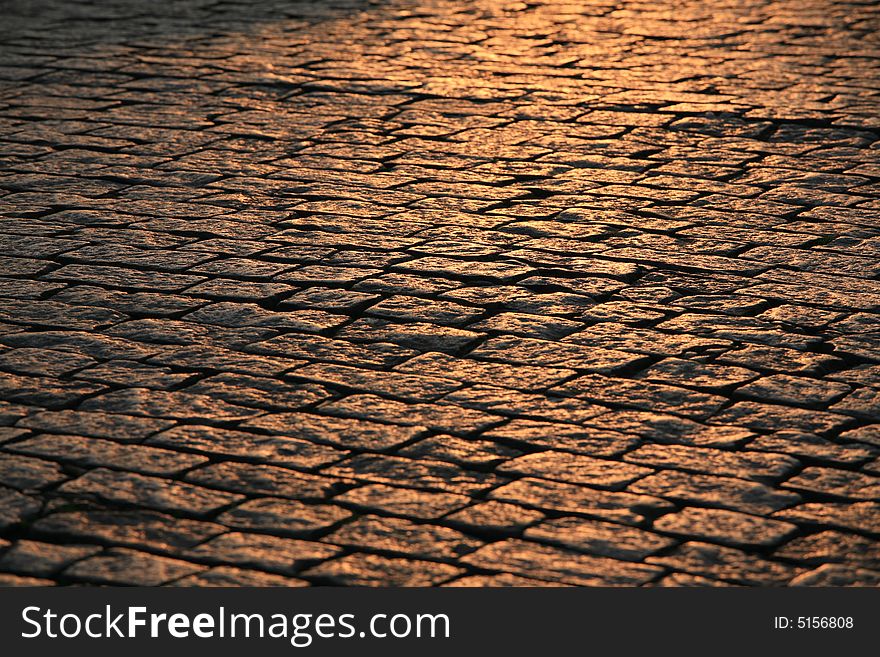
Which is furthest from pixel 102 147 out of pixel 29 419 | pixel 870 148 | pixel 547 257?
pixel 870 148

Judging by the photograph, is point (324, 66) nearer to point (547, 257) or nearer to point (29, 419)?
point (547, 257)

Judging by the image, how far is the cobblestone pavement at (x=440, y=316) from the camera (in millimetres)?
4473

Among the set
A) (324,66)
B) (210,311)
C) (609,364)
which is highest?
(324,66)

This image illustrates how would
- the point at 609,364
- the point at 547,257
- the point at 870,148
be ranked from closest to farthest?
the point at 609,364
the point at 547,257
the point at 870,148

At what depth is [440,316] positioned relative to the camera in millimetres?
6191

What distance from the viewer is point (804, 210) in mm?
7613

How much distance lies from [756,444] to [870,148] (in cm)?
423

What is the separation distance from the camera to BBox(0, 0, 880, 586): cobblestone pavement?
14.7ft

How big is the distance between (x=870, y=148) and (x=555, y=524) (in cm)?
507

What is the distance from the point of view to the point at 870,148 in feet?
28.4

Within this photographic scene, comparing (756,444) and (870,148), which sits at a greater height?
(870,148)

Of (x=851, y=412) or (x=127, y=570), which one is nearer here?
(x=127, y=570)

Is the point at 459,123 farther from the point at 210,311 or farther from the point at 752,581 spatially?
the point at 752,581

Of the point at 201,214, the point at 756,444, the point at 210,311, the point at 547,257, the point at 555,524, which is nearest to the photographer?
the point at 555,524
